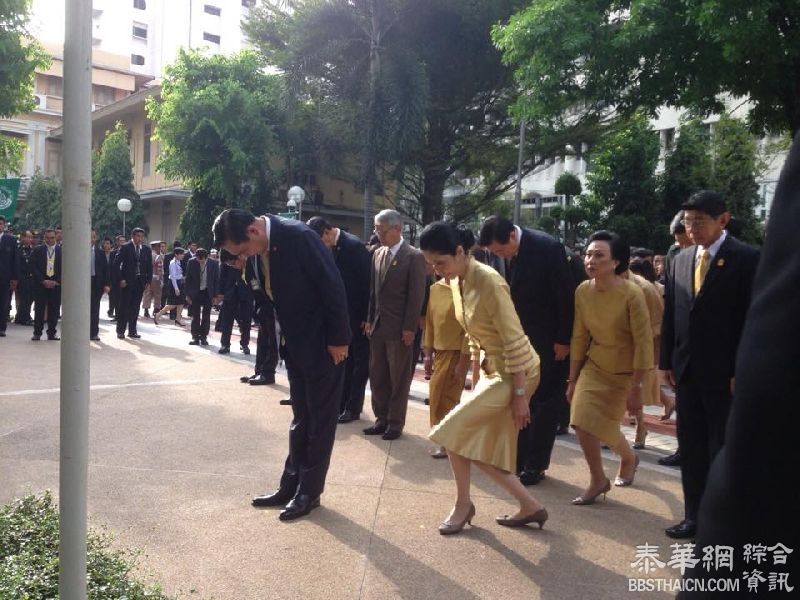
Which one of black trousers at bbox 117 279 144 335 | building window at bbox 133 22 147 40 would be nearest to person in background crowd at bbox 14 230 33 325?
black trousers at bbox 117 279 144 335

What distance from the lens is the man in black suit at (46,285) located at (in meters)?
12.9

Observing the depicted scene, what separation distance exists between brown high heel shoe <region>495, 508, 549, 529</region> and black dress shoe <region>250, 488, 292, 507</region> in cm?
130

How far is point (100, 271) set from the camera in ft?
44.8

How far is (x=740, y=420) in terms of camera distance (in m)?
0.92

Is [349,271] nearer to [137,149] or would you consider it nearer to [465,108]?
[465,108]

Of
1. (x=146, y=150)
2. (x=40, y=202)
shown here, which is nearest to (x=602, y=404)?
(x=146, y=150)

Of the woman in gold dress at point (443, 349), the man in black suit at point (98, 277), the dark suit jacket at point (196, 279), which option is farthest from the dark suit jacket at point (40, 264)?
the woman in gold dress at point (443, 349)

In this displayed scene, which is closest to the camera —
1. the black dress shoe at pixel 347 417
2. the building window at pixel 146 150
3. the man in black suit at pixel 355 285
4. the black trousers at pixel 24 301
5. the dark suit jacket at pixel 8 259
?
the black dress shoe at pixel 347 417

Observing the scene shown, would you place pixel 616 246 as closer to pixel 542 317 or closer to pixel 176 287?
pixel 542 317

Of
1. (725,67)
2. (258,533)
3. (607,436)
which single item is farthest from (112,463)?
(725,67)

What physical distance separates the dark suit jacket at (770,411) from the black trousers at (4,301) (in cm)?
1404

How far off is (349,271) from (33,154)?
38.8 meters

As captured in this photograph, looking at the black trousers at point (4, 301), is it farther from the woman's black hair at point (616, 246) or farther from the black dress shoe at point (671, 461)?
the woman's black hair at point (616, 246)

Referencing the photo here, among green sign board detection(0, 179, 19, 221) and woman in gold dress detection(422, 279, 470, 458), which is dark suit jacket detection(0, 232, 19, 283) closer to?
green sign board detection(0, 179, 19, 221)
